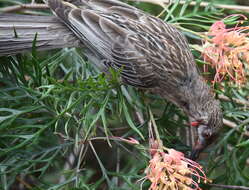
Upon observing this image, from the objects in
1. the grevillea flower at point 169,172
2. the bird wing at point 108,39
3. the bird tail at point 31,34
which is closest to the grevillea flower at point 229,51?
the bird wing at point 108,39

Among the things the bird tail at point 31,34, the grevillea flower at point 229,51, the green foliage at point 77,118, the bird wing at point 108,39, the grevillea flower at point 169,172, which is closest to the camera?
the grevillea flower at point 169,172

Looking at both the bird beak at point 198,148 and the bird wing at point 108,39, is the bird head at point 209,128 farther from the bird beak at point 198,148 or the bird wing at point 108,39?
the bird wing at point 108,39

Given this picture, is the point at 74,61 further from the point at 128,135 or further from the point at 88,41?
the point at 128,135

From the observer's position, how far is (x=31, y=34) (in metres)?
3.43

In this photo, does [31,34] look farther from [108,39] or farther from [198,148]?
[198,148]

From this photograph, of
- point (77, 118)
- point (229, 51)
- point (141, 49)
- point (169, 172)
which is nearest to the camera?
point (169, 172)

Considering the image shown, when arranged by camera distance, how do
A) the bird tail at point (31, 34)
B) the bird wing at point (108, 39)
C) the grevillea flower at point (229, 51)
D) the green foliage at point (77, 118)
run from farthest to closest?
the bird wing at point (108, 39), the bird tail at point (31, 34), the grevillea flower at point (229, 51), the green foliage at point (77, 118)

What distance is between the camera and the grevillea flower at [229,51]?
3.16m

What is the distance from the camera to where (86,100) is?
3.15 metres

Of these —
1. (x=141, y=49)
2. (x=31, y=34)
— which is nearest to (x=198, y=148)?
(x=141, y=49)

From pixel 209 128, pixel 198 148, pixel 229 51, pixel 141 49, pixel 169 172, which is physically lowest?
pixel 198 148

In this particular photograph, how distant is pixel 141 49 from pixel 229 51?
29.6 inches

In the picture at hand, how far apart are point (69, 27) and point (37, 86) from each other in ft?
2.46

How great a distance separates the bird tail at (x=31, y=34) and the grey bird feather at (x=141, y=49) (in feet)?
0.28
